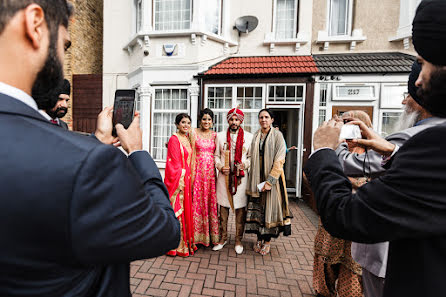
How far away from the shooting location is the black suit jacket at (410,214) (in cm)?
70

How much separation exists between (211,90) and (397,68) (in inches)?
202

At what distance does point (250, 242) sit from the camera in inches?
161

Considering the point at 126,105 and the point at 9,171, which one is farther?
the point at 126,105

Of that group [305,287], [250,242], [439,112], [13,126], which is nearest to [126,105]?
[13,126]

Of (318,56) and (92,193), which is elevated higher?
(318,56)

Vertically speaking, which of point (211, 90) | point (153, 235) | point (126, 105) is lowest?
point (153, 235)

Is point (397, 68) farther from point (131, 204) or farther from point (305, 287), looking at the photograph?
point (131, 204)

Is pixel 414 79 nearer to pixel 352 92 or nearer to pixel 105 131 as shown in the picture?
pixel 105 131

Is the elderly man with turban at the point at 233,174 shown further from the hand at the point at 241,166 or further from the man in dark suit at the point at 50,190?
the man in dark suit at the point at 50,190

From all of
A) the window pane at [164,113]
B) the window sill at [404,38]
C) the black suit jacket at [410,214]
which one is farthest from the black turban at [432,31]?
the window sill at [404,38]

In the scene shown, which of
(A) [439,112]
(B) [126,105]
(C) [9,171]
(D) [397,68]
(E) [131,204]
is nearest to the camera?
(C) [9,171]

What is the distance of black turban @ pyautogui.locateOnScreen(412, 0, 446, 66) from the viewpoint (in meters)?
0.73

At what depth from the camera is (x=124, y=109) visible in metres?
1.15

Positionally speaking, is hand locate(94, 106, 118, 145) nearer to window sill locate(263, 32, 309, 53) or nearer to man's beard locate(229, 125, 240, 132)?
man's beard locate(229, 125, 240, 132)
